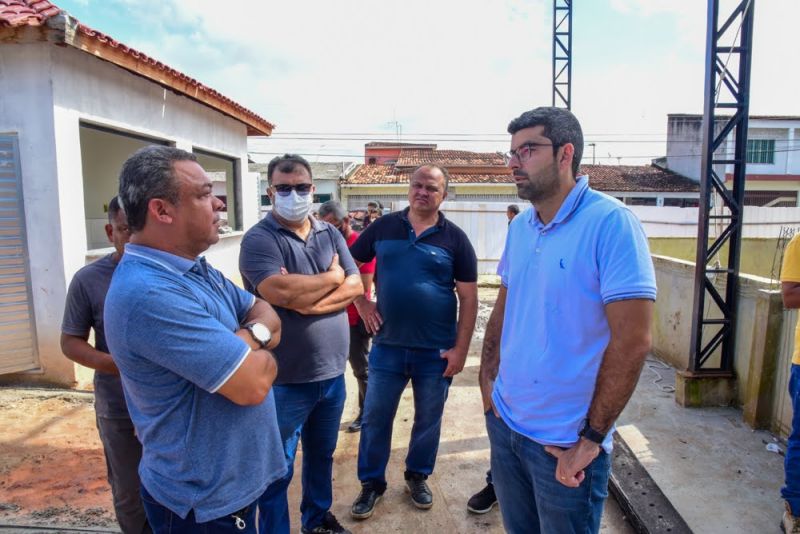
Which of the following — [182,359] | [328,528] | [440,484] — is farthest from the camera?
[440,484]

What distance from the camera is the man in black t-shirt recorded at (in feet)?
7.53

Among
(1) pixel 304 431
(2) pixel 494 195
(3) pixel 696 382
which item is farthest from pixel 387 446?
(2) pixel 494 195

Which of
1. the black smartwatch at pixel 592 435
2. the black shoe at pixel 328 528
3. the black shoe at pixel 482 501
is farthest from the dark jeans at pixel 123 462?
the black smartwatch at pixel 592 435

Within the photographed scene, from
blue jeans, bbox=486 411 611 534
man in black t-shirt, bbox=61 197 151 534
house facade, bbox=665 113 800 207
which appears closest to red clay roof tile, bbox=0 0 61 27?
man in black t-shirt, bbox=61 197 151 534

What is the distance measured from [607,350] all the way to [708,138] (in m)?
3.91

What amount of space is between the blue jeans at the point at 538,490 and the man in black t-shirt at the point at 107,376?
169 centimetres

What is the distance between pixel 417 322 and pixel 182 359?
1.74 metres

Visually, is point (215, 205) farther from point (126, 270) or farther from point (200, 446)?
point (200, 446)

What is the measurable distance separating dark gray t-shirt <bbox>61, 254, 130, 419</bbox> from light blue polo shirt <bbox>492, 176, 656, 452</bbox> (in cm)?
180

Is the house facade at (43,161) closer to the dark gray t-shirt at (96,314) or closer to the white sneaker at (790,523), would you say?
the dark gray t-shirt at (96,314)

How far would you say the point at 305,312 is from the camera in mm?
2453

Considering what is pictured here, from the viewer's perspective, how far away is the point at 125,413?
230 centimetres

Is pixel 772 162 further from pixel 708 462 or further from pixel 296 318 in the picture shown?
pixel 296 318

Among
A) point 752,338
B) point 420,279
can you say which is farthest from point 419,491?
point 752,338
